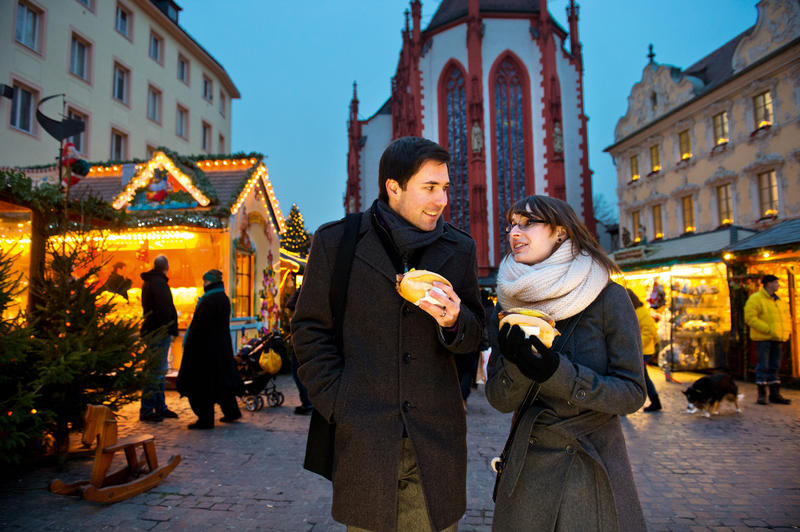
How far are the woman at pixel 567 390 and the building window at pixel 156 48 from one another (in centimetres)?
2726

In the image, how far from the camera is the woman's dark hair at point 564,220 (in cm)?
183

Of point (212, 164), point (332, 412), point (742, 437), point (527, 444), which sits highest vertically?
point (212, 164)

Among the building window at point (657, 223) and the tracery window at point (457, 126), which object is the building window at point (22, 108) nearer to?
the tracery window at point (457, 126)

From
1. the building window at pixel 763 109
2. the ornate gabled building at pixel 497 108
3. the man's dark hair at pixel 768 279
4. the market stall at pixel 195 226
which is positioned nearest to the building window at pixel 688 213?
the building window at pixel 763 109

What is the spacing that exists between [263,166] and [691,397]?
9.72 meters

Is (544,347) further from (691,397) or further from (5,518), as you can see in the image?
(691,397)

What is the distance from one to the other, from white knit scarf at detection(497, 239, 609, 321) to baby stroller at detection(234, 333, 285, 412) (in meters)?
6.17

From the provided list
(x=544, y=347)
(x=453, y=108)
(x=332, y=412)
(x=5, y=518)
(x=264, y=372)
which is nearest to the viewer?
(x=544, y=347)

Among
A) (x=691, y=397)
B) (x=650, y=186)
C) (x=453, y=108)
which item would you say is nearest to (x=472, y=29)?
(x=453, y=108)

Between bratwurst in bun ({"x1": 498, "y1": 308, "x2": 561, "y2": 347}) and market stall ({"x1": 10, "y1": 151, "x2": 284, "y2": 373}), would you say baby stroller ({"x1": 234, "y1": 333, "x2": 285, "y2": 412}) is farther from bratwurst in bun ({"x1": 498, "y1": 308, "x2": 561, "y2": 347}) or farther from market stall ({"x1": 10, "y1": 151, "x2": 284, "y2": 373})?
bratwurst in bun ({"x1": 498, "y1": 308, "x2": 561, "y2": 347})

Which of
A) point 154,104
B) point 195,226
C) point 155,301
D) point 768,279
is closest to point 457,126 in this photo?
point 154,104

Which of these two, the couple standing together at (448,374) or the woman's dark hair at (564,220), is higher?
the woman's dark hair at (564,220)

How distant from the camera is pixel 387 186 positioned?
1.86 meters

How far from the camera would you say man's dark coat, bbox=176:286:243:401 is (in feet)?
19.8
